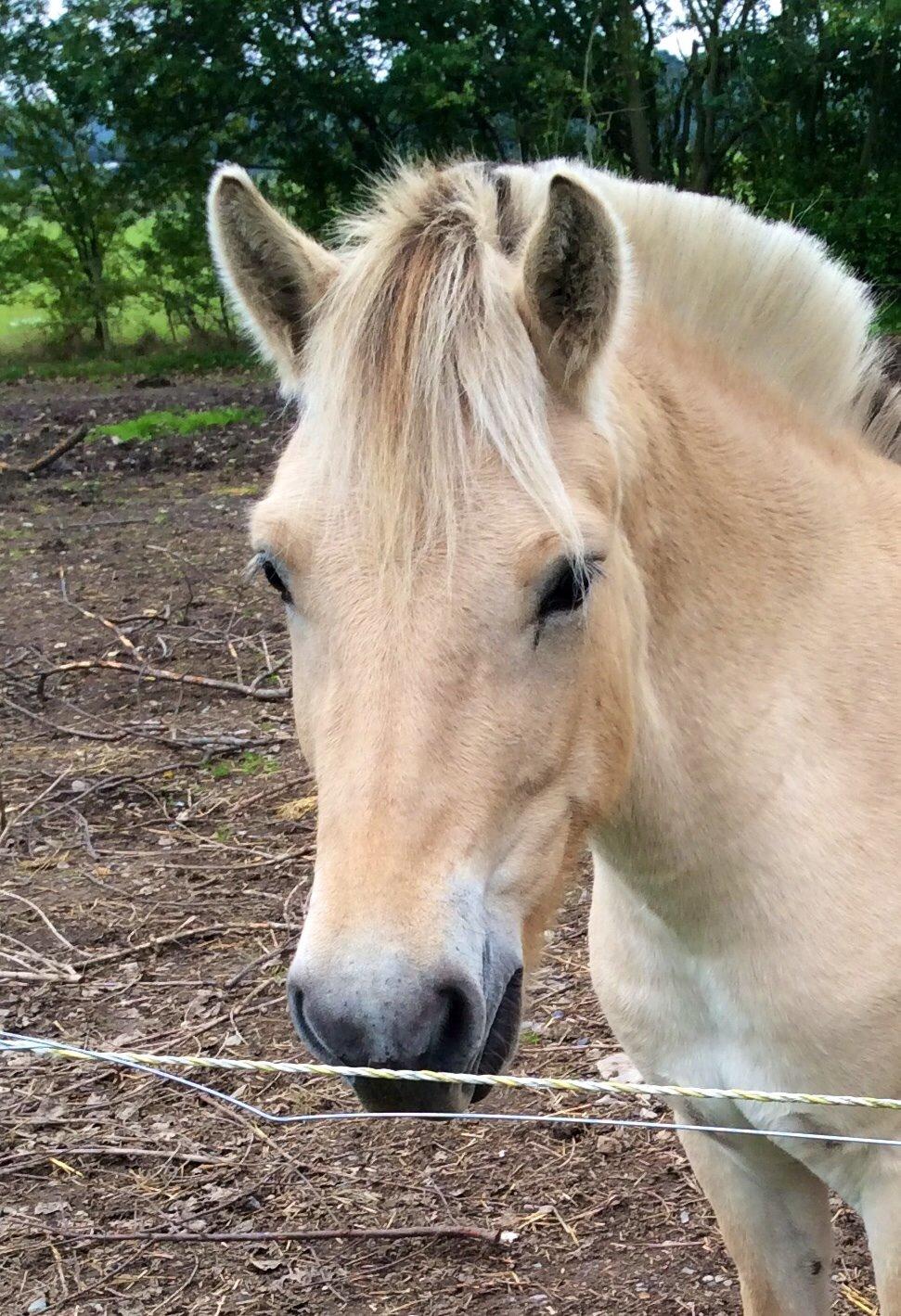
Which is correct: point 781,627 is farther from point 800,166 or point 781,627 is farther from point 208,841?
point 800,166

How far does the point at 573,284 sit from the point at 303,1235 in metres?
2.46

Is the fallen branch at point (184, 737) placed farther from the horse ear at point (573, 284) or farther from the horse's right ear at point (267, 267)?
the horse ear at point (573, 284)

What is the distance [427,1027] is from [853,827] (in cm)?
92

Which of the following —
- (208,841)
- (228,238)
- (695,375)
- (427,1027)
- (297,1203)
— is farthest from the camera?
(208,841)

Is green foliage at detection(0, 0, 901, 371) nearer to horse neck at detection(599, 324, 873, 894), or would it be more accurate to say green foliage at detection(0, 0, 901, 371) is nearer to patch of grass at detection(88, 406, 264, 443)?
patch of grass at detection(88, 406, 264, 443)

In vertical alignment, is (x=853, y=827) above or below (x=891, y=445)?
below

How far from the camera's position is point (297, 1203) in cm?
316

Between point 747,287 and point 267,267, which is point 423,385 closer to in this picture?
point 267,267

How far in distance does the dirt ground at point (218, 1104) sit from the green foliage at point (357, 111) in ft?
48.1

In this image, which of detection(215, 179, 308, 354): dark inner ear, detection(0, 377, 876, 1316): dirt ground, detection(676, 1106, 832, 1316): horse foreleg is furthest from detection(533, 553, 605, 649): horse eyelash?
detection(0, 377, 876, 1316): dirt ground

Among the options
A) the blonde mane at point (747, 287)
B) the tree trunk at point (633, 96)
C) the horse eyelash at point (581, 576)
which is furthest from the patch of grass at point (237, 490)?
the tree trunk at point (633, 96)

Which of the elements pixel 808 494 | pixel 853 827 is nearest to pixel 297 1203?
pixel 853 827

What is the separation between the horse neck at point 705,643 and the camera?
2041 mm

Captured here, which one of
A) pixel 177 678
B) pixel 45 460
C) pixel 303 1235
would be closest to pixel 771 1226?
pixel 303 1235
